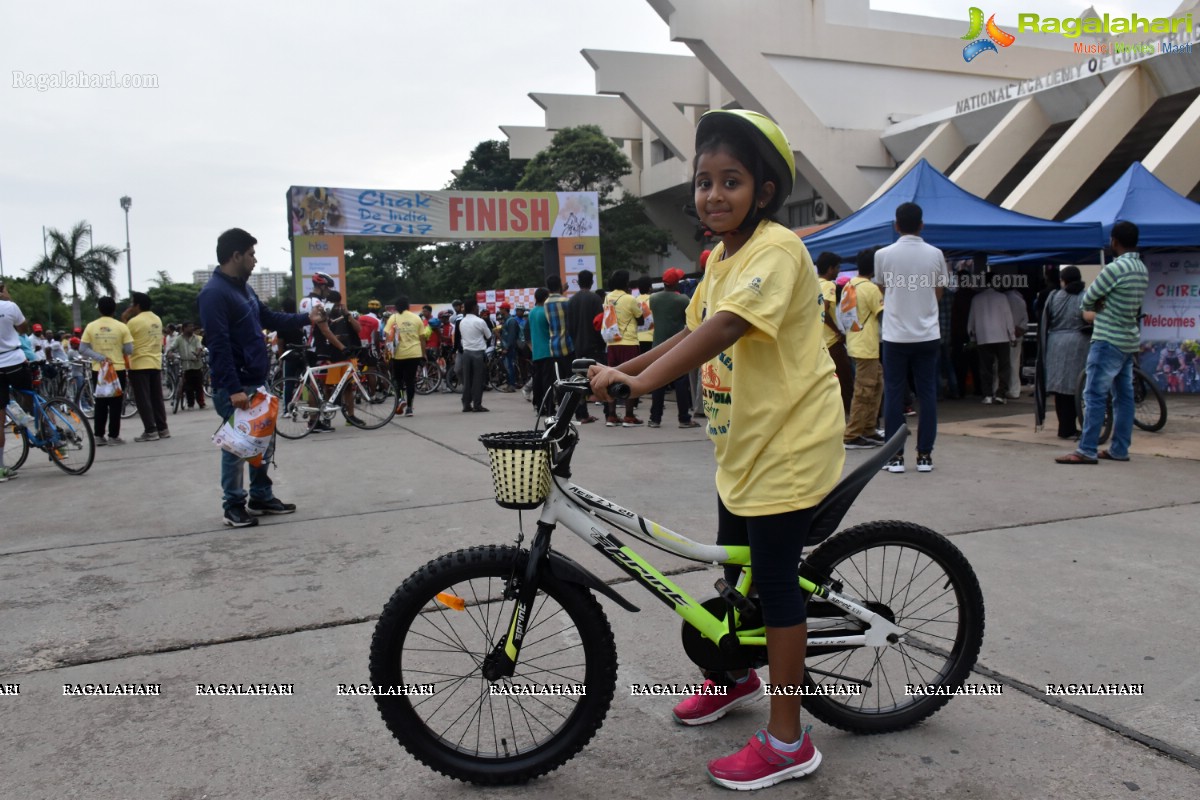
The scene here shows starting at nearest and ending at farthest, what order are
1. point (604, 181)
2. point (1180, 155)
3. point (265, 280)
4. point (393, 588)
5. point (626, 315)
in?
point (393, 588) < point (626, 315) < point (1180, 155) < point (604, 181) < point (265, 280)

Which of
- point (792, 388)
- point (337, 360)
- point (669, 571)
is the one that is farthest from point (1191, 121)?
point (792, 388)

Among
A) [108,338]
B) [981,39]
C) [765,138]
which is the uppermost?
[981,39]

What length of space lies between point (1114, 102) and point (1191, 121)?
2166 mm

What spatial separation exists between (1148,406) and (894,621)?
23.6 ft

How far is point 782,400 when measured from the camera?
7.70 feet

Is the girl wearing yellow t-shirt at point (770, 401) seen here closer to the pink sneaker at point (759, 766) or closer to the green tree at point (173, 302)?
the pink sneaker at point (759, 766)

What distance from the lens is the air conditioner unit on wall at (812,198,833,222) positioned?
27078 mm

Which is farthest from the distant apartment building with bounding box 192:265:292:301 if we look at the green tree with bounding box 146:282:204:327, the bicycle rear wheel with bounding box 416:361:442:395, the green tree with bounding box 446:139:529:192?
the bicycle rear wheel with bounding box 416:361:442:395

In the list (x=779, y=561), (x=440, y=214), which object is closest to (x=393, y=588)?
A: (x=779, y=561)

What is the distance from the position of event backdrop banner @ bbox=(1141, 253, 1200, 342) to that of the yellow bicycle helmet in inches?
431

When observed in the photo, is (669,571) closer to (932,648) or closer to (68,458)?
(932,648)

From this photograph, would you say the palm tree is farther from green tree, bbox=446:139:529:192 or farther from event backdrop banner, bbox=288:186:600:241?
event backdrop banner, bbox=288:186:600:241

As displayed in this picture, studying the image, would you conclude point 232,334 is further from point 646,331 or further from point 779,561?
point 646,331

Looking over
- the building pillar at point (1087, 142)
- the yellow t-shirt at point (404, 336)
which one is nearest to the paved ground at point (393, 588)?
the yellow t-shirt at point (404, 336)
